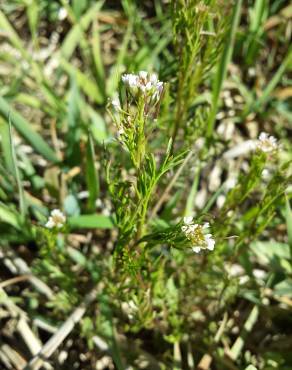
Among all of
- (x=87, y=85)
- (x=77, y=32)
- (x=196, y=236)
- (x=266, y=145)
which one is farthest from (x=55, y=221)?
(x=77, y=32)

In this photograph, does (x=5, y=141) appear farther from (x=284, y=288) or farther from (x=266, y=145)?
(x=284, y=288)

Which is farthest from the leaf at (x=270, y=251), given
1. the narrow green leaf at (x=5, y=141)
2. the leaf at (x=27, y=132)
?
the narrow green leaf at (x=5, y=141)

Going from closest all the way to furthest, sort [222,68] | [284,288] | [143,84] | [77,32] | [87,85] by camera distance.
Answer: [143,84]
[284,288]
[222,68]
[87,85]
[77,32]

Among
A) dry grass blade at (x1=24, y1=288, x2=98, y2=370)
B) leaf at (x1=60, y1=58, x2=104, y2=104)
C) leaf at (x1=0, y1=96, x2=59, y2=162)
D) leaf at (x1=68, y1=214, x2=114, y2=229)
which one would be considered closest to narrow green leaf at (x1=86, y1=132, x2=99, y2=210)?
leaf at (x1=68, y1=214, x2=114, y2=229)

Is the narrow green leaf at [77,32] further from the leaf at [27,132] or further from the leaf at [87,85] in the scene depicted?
the leaf at [27,132]

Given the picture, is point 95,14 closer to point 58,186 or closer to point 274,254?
point 58,186

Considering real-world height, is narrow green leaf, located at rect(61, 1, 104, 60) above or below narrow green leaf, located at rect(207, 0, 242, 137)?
above

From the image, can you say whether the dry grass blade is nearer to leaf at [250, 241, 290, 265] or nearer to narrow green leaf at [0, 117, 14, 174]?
narrow green leaf at [0, 117, 14, 174]
